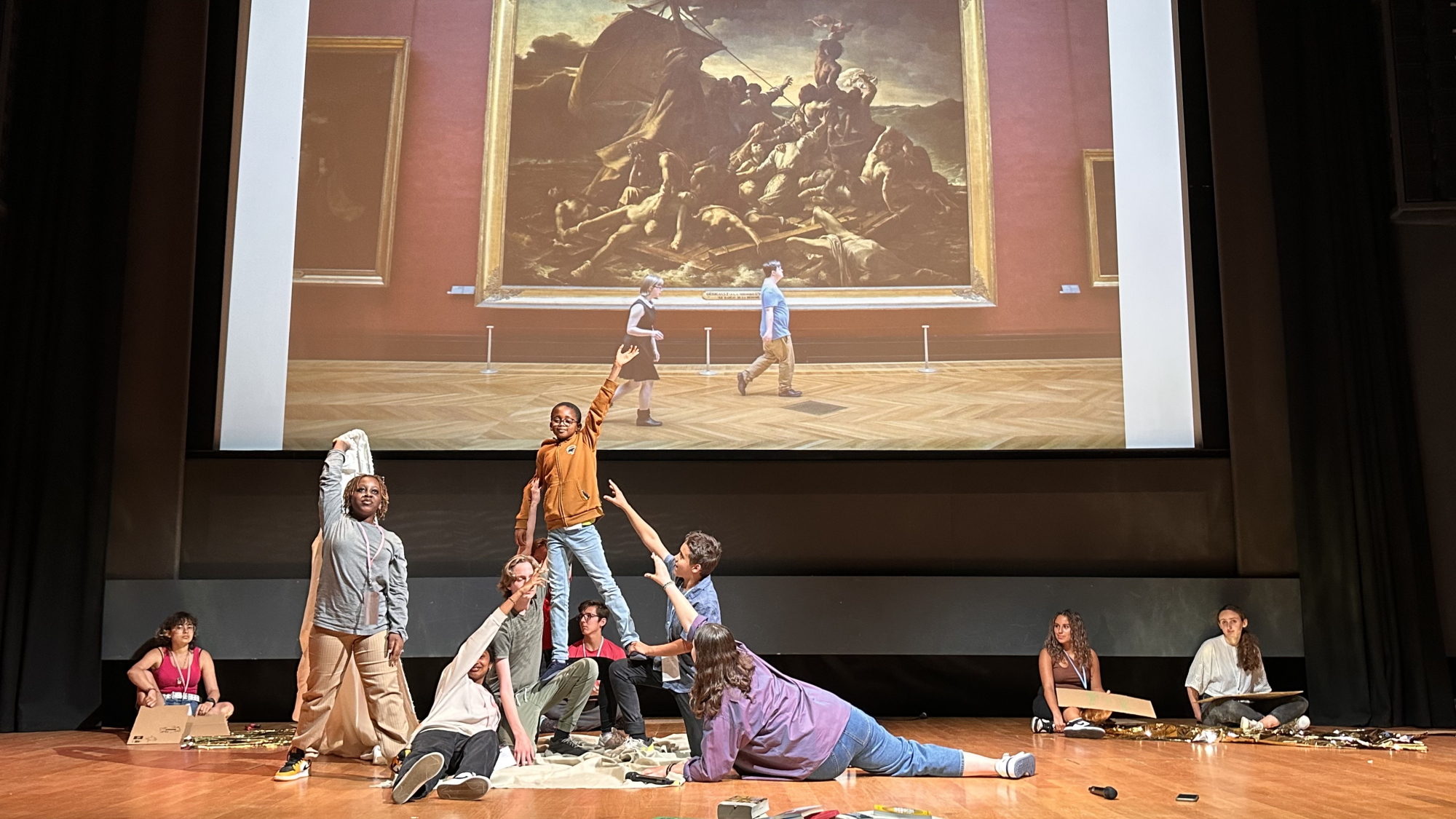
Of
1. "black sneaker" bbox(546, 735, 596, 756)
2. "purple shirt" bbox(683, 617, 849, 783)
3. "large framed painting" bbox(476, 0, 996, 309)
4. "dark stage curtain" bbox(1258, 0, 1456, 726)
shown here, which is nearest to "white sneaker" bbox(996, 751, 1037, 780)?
"purple shirt" bbox(683, 617, 849, 783)

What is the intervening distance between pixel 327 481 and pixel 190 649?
2305 mm

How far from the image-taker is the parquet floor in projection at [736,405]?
24.2 ft

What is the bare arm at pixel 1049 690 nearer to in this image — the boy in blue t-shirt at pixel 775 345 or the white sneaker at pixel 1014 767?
the white sneaker at pixel 1014 767

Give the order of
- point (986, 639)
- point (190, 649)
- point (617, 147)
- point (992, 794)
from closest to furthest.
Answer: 1. point (992, 794)
2. point (190, 649)
3. point (986, 639)
4. point (617, 147)

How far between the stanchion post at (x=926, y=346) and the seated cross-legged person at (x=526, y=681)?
3.11 meters

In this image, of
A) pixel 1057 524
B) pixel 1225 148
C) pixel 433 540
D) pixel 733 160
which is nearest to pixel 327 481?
pixel 433 540

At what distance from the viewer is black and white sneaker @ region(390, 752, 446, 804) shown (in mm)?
4004

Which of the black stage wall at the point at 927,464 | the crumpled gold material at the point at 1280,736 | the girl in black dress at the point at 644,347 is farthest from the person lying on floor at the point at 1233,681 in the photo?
the girl in black dress at the point at 644,347

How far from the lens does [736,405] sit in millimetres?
7426

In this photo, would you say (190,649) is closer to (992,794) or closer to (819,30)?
(992,794)

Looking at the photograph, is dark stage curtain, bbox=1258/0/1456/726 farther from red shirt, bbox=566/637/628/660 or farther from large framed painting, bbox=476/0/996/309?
red shirt, bbox=566/637/628/660

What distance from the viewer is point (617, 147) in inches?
301

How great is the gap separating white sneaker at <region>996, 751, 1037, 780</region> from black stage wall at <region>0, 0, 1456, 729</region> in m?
2.62

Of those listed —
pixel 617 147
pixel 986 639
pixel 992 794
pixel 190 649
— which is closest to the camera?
pixel 992 794
